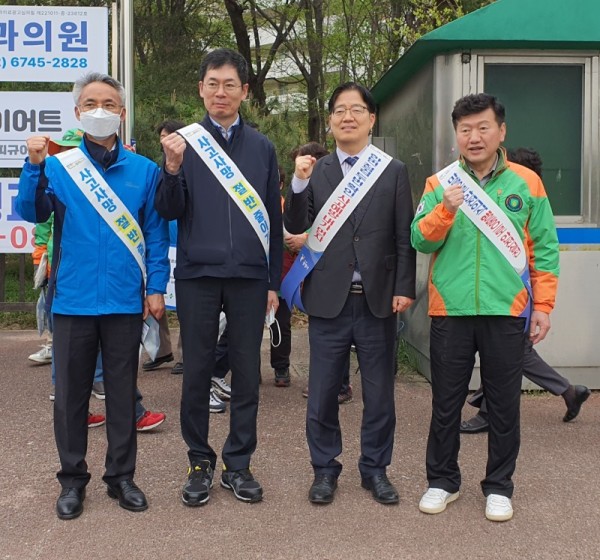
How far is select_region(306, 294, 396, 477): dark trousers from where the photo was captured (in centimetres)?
398

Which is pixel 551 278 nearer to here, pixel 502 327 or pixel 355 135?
pixel 502 327

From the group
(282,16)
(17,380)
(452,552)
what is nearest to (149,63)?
(282,16)

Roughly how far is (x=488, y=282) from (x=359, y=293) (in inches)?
24.7

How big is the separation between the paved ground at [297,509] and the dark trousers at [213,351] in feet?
0.94

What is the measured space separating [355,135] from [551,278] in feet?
3.82

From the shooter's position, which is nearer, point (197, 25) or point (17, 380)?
point (17, 380)

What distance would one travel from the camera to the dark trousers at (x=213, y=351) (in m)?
3.87

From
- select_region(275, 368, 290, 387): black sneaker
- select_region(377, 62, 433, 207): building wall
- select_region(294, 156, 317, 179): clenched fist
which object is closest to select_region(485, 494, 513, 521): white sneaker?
select_region(294, 156, 317, 179): clenched fist

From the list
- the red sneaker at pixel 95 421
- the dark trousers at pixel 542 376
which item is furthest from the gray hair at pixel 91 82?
the dark trousers at pixel 542 376

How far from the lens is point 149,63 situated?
14945 mm

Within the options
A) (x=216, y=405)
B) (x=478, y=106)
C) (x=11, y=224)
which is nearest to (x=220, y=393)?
(x=216, y=405)

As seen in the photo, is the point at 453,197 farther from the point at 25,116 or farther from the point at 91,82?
the point at 25,116

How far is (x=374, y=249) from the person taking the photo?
12.9ft

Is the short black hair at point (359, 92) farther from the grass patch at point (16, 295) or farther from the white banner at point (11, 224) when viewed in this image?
the grass patch at point (16, 295)
